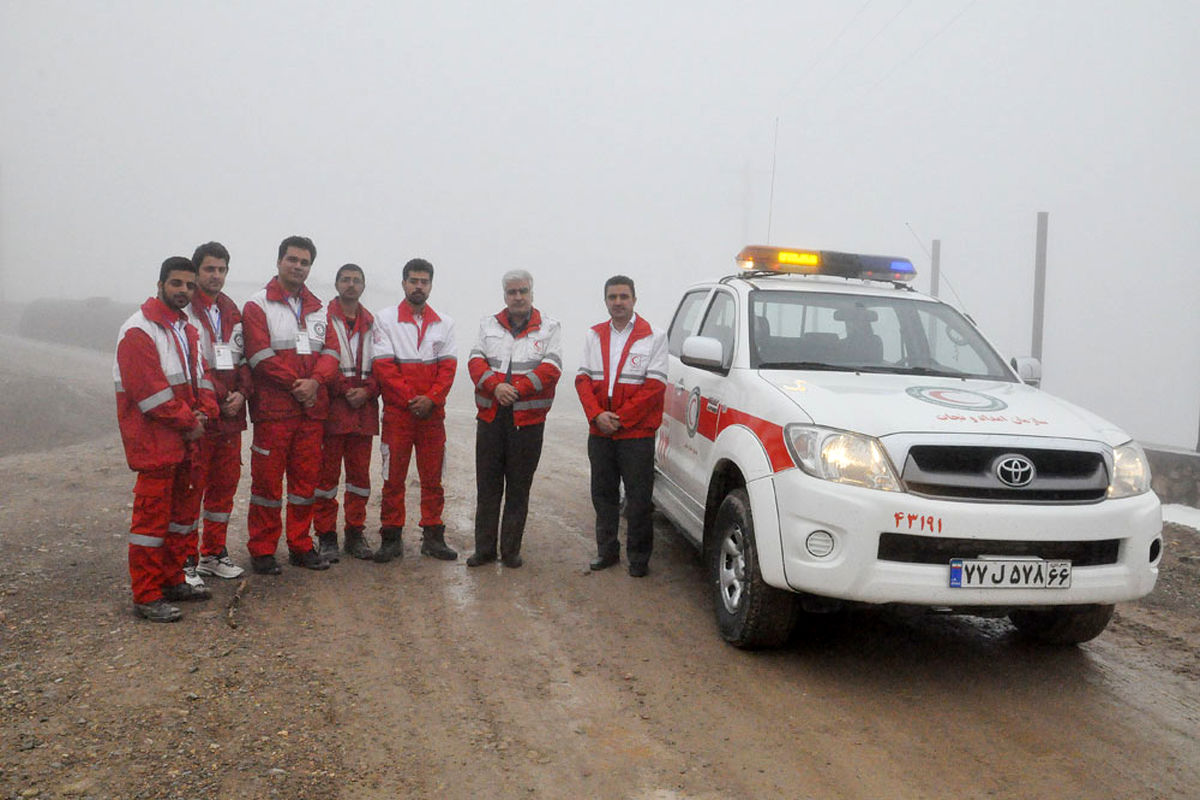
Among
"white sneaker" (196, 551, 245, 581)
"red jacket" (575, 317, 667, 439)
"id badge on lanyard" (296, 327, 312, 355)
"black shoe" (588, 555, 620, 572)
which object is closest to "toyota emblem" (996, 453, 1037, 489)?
"red jacket" (575, 317, 667, 439)

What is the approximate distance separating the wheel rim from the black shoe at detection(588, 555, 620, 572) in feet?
4.34

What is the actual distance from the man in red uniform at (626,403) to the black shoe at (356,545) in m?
1.50

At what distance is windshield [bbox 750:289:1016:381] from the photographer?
4930 millimetres

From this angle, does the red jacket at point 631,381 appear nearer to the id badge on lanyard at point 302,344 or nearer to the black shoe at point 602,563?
the black shoe at point 602,563

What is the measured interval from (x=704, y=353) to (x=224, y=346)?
267 cm

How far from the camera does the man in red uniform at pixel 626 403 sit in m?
5.58

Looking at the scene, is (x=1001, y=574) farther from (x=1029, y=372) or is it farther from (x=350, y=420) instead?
(x=350, y=420)

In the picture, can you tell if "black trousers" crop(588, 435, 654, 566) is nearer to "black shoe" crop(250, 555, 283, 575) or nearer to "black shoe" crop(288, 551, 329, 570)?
"black shoe" crop(288, 551, 329, 570)

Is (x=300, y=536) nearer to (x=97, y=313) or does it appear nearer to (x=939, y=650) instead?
(x=939, y=650)

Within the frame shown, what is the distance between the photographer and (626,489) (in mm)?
5672

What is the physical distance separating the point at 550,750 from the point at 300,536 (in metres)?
2.94

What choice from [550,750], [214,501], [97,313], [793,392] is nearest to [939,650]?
[793,392]

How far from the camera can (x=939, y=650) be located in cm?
462

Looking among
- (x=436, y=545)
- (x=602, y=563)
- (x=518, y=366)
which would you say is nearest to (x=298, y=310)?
(x=518, y=366)
